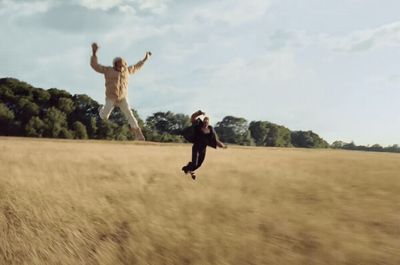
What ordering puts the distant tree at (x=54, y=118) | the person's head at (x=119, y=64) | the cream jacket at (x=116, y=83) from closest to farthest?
1. the cream jacket at (x=116, y=83)
2. the person's head at (x=119, y=64)
3. the distant tree at (x=54, y=118)

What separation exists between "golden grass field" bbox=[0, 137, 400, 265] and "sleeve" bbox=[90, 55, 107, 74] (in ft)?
13.7

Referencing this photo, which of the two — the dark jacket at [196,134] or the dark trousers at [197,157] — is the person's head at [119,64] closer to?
the dark jacket at [196,134]

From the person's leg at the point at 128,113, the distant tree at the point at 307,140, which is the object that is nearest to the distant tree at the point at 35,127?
the person's leg at the point at 128,113

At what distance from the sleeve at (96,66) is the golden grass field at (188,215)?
4169mm

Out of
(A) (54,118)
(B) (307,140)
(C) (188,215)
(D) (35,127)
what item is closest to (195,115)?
(C) (188,215)

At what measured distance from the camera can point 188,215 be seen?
41.3ft

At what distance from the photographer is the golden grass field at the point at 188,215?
1054cm

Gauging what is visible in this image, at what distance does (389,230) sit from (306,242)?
208 centimetres

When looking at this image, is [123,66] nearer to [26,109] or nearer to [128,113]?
[128,113]

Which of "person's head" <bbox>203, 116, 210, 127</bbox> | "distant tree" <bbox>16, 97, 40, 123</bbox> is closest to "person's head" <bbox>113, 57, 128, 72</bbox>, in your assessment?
"person's head" <bbox>203, 116, 210, 127</bbox>

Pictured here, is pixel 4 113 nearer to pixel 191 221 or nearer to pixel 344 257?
pixel 191 221

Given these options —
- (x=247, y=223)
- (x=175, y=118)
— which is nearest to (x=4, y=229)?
(x=175, y=118)

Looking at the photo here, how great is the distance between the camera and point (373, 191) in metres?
15.8

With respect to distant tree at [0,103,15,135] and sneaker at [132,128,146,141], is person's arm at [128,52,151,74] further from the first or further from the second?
distant tree at [0,103,15,135]
